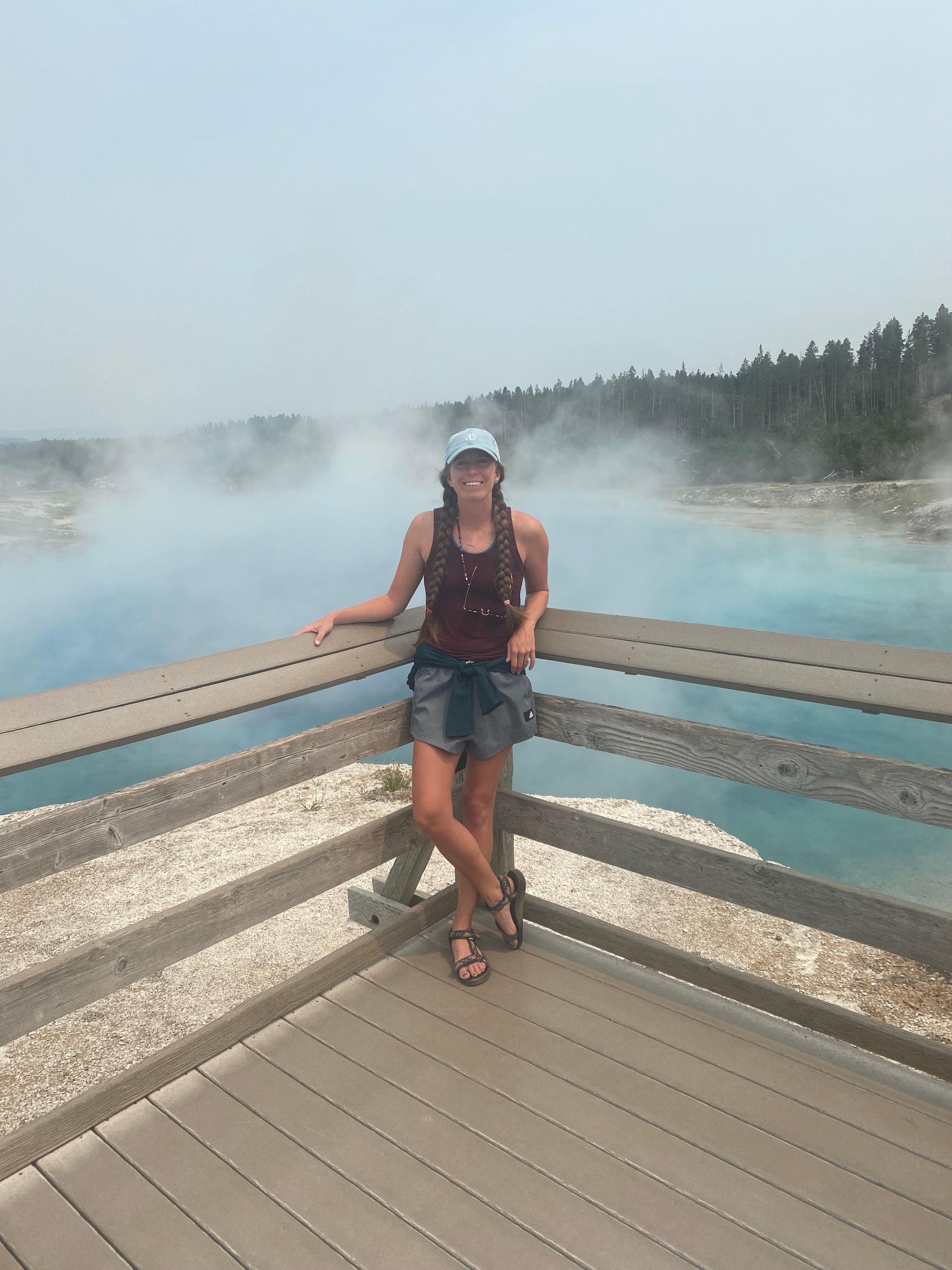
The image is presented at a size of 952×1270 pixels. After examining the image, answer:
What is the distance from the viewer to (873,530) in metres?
34.6

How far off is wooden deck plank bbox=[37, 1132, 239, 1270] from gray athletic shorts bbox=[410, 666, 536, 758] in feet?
3.85

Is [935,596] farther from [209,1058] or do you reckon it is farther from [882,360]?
[209,1058]

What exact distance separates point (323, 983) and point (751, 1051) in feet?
3.66

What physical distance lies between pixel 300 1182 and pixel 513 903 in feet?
3.53

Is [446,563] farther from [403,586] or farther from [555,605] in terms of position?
[555,605]

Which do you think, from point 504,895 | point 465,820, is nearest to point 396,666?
point 465,820

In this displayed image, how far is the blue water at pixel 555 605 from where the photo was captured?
1848 cm

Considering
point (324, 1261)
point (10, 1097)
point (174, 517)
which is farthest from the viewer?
point (174, 517)

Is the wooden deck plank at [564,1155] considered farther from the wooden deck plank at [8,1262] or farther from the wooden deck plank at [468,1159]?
the wooden deck plank at [8,1262]

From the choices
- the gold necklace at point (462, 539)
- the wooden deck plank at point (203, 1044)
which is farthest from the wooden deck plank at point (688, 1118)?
the gold necklace at point (462, 539)

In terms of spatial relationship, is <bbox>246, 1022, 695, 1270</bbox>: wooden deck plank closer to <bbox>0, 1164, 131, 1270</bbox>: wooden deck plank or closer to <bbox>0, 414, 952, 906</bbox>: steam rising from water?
<bbox>0, 1164, 131, 1270</bbox>: wooden deck plank

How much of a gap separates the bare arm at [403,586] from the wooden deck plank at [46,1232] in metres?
1.35

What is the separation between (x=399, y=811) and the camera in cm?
248

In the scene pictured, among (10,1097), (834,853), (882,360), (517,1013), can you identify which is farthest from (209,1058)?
(882,360)
